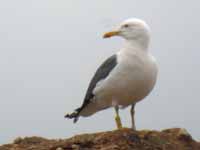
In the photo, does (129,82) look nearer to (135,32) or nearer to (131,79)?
(131,79)

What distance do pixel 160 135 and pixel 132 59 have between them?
4.71 feet

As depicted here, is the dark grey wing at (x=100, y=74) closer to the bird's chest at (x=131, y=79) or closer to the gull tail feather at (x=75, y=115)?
the gull tail feather at (x=75, y=115)

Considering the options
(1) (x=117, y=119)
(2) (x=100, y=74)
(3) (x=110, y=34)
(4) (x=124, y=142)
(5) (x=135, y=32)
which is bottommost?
(4) (x=124, y=142)

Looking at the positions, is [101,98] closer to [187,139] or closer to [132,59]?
[132,59]

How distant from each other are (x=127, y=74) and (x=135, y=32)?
3.30 ft

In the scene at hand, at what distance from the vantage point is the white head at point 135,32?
30.7 ft

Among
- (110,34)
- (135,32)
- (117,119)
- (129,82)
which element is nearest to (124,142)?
(129,82)

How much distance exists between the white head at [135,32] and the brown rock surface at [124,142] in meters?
1.74

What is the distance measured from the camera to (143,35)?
30.9ft

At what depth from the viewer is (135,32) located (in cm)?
946

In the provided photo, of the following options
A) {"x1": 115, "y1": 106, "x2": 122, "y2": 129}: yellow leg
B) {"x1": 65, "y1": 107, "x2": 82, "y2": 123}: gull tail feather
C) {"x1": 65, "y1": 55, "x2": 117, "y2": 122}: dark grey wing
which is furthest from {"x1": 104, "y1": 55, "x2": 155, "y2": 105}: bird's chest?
{"x1": 65, "y1": 107, "x2": 82, "y2": 123}: gull tail feather

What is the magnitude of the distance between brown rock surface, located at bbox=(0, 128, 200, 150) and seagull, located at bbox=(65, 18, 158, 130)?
88 cm

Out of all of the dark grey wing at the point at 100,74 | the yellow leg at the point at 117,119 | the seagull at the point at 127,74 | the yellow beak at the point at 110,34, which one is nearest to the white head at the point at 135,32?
the seagull at the point at 127,74

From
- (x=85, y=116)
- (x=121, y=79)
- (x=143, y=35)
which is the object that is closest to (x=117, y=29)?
(x=143, y=35)
